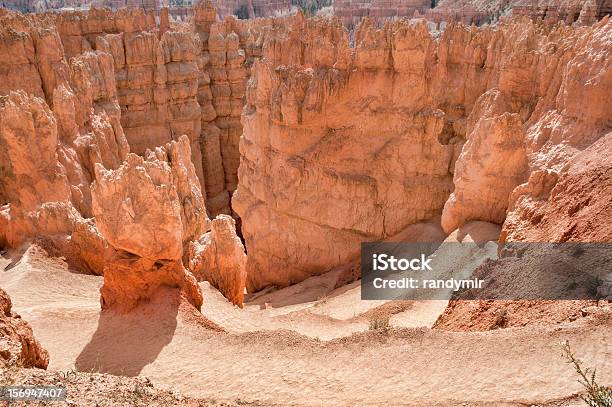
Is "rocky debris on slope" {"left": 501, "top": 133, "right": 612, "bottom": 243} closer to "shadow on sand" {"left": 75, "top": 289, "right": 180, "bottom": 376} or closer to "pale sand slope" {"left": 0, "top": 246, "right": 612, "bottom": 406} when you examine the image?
"pale sand slope" {"left": 0, "top": 246, "right": 612, "bottom": 406}

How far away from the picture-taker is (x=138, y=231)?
29.5 ft

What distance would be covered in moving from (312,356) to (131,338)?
317 cm

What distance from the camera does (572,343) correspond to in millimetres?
6145

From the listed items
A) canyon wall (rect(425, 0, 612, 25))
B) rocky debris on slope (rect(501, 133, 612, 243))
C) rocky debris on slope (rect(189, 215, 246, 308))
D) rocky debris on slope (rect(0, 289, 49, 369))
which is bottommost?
rocky debris on slope (rect(189, 215, 246, 308))

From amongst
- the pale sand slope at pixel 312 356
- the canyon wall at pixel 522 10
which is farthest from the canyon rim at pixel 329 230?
the canyon wall at pixel 522 10

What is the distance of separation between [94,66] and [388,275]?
1466 cm

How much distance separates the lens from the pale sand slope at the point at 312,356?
6.09 metres

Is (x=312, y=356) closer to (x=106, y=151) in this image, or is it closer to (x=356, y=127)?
(x=356, y=127)

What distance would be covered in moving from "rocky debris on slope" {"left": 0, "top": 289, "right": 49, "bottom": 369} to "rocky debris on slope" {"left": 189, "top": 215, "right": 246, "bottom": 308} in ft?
16.3

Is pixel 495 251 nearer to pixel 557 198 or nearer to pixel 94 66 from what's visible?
pixel 557 198

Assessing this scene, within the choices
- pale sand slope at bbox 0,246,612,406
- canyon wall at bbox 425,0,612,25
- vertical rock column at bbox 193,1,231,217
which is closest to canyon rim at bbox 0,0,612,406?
pale sand slope at bbox 0,246,612,406

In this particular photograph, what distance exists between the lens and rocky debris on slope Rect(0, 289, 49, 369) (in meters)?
5.82

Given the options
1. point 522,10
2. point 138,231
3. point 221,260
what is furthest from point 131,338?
point 522,10

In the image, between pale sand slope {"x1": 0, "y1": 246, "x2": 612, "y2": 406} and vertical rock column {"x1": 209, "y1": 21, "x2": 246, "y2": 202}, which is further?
vertical rock column {"x1": 209, "y1": 21, "x2": 246, "y2": 202}
